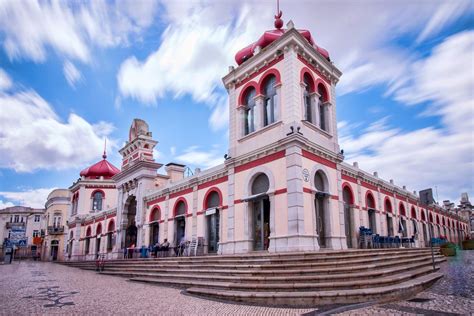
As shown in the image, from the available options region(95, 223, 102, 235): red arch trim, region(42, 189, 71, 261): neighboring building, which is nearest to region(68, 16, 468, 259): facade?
region(95, 223, 102, 235): red arch trim

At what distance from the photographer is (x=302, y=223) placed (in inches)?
475

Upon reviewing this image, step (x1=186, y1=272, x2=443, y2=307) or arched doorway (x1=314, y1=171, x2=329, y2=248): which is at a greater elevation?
arched doorway (x1=314, y1=171, x2=329, y2=248)

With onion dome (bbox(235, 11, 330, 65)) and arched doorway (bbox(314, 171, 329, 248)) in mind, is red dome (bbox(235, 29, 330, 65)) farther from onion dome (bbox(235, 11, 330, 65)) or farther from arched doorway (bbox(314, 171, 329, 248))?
arched doorway (bbox(314, 171, 329, 248))

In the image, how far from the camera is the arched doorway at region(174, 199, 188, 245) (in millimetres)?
19819

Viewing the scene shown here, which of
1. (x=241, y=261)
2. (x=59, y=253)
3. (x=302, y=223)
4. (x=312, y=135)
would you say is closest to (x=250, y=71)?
(x=312, y=135)

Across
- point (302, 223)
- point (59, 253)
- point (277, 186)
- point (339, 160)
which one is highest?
point (339, 160)

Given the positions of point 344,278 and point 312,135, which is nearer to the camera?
point 344,278

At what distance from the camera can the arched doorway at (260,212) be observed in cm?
1379

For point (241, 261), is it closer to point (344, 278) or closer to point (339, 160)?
point (344, 278)

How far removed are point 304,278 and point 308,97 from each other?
932cm

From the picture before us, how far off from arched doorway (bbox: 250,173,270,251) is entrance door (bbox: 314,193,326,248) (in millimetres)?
2024

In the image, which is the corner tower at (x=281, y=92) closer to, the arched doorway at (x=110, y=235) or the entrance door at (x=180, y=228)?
the entrance door at (x=180, y=228)

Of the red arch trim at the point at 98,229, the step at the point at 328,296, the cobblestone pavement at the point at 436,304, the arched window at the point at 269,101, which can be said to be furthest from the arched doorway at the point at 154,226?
the cobblestone pavement at the point at 436,304

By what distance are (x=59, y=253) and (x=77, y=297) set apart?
41.1 meters
